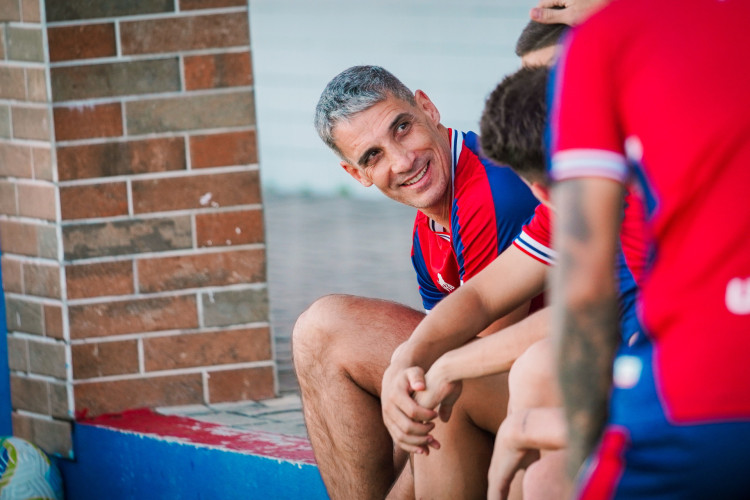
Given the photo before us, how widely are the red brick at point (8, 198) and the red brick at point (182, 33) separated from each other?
0.63m

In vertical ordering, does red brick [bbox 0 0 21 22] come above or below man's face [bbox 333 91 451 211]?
above

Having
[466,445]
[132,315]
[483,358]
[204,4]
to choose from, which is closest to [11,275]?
[132,315]

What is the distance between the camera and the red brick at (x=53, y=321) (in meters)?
3.54

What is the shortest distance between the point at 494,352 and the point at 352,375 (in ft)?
1.79

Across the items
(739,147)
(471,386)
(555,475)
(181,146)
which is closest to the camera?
(739,147)

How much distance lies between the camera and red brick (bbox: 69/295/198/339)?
3.52 metres

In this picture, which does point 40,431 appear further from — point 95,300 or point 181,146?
point 181,146

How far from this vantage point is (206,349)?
11.7ft

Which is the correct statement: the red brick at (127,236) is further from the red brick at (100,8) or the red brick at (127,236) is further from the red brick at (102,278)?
the red brick at (100,8)

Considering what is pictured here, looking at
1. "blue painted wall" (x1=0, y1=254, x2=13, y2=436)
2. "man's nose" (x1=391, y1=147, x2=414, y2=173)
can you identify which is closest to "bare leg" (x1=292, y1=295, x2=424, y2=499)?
"man's nose" (x1=391, y1=147, x2=414, y2=173)

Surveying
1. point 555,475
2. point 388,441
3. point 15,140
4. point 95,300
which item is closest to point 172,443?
point 95,300

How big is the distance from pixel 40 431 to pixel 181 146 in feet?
3.66

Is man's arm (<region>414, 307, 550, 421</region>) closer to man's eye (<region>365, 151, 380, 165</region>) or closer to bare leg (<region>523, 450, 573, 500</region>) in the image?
bare leg (<region>523, 450, 573, 500</region>)

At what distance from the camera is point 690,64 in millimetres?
1250
